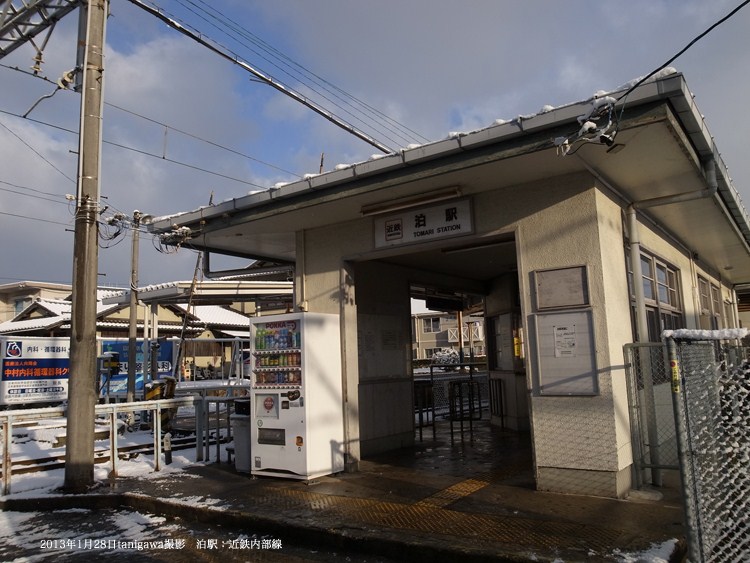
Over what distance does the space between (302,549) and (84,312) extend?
184 inches

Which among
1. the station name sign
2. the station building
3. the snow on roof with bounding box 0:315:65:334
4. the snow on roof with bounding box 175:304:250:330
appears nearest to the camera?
the station building

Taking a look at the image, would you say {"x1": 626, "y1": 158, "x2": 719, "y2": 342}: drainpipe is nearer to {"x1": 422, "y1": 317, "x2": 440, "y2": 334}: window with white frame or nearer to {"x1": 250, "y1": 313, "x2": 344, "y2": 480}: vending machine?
{"x1": 250, "y1": 313, "x2": 344, "y2": 480}: vending machine

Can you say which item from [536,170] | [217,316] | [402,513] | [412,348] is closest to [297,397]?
[402,513]

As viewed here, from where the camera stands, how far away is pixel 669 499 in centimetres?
634

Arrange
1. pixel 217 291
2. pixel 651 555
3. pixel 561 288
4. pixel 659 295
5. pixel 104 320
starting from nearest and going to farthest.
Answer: pixel 651 555 → pixel 561 288 → pixel 659 295 → pixel 217 291 → pixel 104 320

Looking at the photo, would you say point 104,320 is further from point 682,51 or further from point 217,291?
point 682,51

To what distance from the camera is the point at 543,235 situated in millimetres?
6992

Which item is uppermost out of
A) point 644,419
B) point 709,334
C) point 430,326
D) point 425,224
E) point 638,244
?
point 430,326

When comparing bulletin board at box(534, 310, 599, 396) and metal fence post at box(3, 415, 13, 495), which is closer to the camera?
bulletin board at box(534, 310, 599, 396)

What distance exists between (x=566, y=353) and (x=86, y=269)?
21.5 feet

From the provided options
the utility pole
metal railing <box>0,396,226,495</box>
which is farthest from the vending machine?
the utility pole

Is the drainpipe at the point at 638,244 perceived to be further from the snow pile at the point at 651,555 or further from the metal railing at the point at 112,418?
the metal railing at the point at 112,418

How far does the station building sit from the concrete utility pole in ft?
5.15

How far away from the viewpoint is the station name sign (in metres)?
7.55
